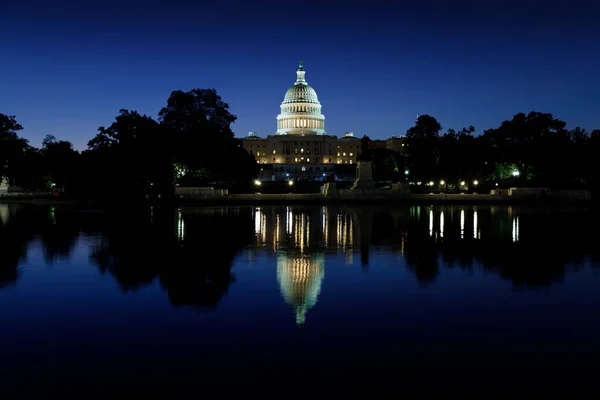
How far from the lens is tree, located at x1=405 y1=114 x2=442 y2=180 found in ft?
305

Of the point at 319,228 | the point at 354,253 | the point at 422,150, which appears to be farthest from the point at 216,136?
the point at 354,253

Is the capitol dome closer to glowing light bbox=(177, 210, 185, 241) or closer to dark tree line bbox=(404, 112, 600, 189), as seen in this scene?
dark tree line bbox=(404, 112, 600, 189)

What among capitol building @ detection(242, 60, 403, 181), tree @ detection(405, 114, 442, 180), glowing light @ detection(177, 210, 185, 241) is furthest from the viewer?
capitol building @ detection(242, 60, 403, 181)

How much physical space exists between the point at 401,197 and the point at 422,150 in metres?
35.5

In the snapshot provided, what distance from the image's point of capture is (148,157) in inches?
2665

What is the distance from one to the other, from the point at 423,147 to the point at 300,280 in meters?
85.1

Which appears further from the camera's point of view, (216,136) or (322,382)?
(216,136)

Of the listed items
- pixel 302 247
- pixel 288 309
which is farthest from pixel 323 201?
pixel 288 309

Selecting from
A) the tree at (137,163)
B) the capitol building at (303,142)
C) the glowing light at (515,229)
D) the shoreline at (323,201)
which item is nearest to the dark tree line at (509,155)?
the shoreline at (323,201)

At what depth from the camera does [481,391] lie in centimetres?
820

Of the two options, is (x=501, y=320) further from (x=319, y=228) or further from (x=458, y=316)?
(x=319, y=228)

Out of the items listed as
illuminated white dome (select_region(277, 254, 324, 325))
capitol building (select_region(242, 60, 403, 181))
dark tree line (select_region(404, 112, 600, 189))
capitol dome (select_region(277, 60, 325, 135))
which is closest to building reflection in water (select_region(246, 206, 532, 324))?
illuminated white dome (select_region(277, 254, 324, 325))

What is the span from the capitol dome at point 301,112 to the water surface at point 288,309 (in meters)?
157

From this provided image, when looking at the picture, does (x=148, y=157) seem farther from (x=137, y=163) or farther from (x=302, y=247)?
(x=302, y=247)
